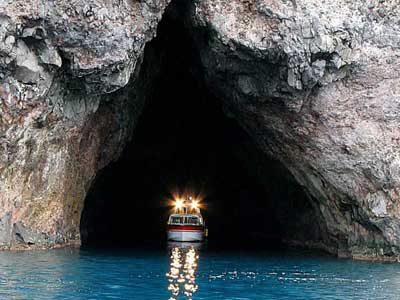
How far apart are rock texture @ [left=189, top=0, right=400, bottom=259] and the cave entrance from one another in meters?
4.46

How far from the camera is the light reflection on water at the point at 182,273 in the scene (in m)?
19.5

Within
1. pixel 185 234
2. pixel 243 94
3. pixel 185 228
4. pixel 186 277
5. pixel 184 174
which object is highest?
pixel 243 94

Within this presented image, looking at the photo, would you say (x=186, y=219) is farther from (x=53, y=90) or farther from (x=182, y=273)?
(x=182, y=273)

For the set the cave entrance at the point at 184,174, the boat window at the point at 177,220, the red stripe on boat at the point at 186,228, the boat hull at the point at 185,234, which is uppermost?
the cave entrance at the point at 184,174

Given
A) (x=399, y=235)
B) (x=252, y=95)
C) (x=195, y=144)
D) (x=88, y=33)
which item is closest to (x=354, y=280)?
(x=399, y=235)

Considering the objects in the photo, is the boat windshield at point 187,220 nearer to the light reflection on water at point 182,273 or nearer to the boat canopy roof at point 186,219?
the boat canopy roof at point 186,219

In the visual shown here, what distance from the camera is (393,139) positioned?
2922 cm

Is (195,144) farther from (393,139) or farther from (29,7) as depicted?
(29,7)

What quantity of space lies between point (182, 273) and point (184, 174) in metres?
30.8

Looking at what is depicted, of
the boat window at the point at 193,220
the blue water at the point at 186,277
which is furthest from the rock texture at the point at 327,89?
the boat window at the point at 193,220

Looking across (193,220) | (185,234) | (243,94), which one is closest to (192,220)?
(193,220)

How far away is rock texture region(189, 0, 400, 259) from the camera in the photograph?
1062 inches

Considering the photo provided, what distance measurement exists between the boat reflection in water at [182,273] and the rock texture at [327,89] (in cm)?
634

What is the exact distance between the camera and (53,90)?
88.2 ft
